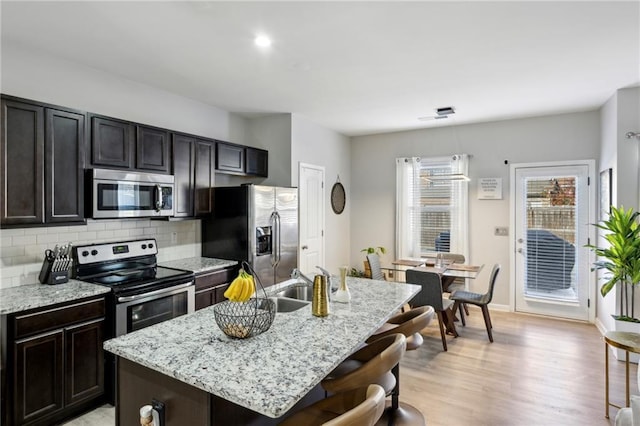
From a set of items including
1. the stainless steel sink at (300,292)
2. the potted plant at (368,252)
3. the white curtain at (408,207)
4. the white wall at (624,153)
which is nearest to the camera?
the stainless steel sink at (300,292)

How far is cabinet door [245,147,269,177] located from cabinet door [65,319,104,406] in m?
2.45

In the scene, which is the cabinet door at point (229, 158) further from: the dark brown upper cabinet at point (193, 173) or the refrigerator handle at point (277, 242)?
the refrigerator handle at point (277, 242)

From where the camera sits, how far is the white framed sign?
5203mm

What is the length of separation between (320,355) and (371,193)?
4.93 meters

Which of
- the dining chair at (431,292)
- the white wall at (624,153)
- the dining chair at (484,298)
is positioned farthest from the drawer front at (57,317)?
the white wall at (624,153)

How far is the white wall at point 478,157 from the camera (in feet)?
15.8

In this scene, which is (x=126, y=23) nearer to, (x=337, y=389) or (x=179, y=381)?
(x=179, y=381)

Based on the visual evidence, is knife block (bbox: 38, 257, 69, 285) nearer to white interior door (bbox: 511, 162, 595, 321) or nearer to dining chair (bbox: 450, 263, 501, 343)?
dining chair (bbox: 450, 263, 501, 343)

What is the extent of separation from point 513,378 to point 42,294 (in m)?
3.87

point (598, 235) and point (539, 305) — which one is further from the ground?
point (598, 235)

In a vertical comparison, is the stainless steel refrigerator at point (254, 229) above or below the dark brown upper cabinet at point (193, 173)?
below

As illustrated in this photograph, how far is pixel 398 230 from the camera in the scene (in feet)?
19.4

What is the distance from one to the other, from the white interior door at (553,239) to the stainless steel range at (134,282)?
450cm

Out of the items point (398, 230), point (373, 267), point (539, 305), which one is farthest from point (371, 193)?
point (539, 305)
